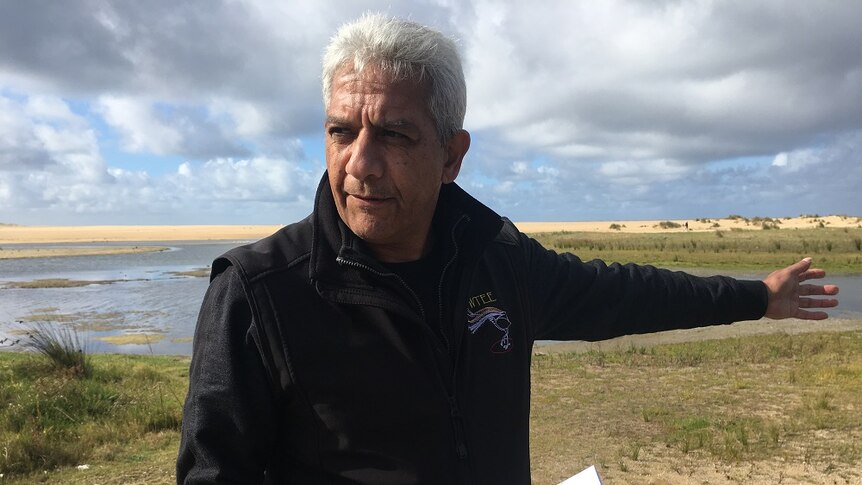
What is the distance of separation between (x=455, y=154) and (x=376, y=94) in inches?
15.3

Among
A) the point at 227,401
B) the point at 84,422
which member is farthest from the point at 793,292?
the point at 84,422

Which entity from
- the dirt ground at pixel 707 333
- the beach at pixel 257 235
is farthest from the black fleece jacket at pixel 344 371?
the beach at pixel 257 235

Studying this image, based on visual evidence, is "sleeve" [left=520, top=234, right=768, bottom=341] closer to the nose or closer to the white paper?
the white paper

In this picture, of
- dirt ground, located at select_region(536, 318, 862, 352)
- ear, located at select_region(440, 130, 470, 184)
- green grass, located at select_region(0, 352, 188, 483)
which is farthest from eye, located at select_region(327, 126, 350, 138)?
dirt ground, located at select_region(536, 318, 862, 352)

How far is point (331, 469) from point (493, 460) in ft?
1.62

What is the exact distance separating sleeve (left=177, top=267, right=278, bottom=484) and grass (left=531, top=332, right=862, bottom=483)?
4949 mm


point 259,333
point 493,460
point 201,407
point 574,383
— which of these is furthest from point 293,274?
point 574,383

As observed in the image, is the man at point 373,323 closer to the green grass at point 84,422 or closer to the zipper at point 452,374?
the zipper at point 452,374

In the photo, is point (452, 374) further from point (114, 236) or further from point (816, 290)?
point (114, 236)

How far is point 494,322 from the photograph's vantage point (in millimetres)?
2004

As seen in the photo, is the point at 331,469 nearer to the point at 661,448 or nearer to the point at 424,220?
the point at 424,220

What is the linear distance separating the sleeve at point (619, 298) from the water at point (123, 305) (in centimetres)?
1532

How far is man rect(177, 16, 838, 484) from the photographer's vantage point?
1.65 meters

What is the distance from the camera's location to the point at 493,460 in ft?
6.30
